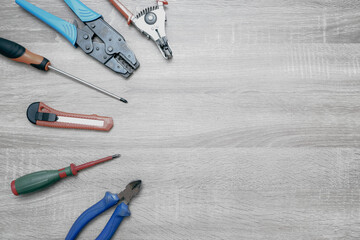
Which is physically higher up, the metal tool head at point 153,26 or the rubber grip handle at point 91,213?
the metal tool head at point 153,26

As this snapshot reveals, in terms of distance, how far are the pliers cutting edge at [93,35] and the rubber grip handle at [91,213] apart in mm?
409

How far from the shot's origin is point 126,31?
100 cm

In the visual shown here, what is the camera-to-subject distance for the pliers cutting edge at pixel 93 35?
96cm

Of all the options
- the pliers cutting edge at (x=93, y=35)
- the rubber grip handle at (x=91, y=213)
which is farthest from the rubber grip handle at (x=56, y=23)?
the rubber grip handle at (x=91, y=213)

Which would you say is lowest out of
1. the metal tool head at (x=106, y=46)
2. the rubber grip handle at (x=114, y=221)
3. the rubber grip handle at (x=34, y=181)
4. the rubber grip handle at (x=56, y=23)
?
the rubber grip handle at (x=114, y=221)

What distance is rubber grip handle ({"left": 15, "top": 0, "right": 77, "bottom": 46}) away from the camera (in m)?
0.95

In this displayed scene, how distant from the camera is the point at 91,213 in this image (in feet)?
2.88

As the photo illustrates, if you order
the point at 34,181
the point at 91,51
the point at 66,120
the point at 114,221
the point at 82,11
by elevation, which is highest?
the point at 82,11

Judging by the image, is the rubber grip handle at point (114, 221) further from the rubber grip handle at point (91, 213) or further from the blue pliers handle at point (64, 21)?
the blue pliers handle at point (64, 21)

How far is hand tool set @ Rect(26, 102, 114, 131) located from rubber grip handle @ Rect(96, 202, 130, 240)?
26cm

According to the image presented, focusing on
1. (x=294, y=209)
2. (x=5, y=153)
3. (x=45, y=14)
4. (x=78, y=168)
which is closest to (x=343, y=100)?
(x=294, y=209)

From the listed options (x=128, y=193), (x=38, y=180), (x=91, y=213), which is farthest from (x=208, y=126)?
(x=38, y=180)

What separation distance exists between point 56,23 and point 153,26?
0.32 meters

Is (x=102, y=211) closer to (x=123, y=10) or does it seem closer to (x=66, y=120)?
(x=66, y=120)
